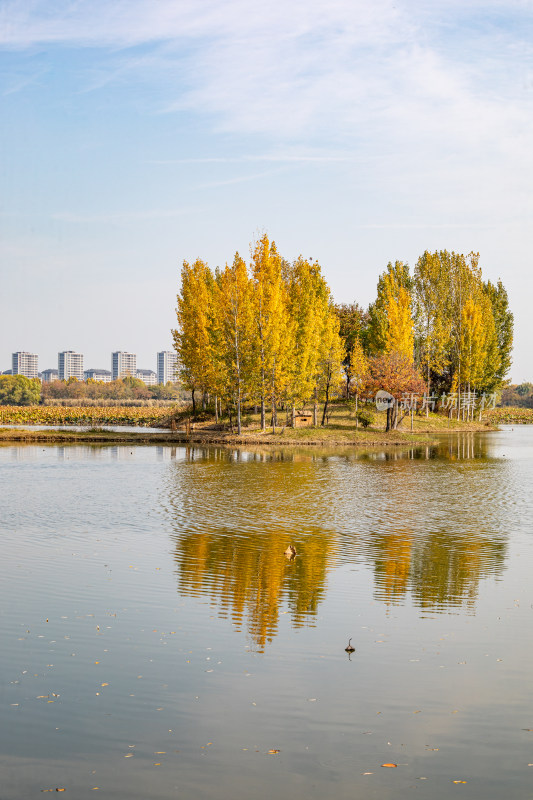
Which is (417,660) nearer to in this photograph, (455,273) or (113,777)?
(113,777)

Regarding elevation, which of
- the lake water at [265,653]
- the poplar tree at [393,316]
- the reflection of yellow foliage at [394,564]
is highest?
the poplar tree at [393,316]

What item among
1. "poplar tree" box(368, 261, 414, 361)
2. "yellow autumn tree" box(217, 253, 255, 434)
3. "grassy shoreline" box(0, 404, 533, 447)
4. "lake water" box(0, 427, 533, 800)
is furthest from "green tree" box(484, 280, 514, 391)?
"lake water" box(0, 427, 533, 800)

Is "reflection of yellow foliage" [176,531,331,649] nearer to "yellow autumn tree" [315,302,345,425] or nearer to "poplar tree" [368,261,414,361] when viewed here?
"yellow autumn tree" [315,302,345,425]

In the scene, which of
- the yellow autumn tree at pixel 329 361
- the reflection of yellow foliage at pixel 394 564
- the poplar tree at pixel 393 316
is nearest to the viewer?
the reflection of yellow foliage at pixel 394 564

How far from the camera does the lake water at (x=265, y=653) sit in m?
6.95

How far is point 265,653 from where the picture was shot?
9930 millimetres

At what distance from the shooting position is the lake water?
695 cm

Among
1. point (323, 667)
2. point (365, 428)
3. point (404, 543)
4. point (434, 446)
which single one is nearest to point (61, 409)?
point (365, 428)

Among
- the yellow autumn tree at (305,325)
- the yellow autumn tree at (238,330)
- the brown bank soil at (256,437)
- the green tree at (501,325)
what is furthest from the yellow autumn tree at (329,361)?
the green tree at (501,325)

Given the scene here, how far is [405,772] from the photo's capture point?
6.89m

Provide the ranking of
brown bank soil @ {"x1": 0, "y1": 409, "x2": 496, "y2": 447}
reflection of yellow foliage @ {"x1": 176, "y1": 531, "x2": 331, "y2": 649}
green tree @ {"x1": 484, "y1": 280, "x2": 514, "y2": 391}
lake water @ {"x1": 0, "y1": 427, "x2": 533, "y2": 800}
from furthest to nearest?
1. green tree @ {"x1": 484, "y1": 280, "x2": 514, "y2": 391}
2. brown bank soil @ {"x1": 0, "y1": 409, "x2": 496, "y2": 447}
3. reflection of yellow foliage @ {"x1": 176, "y1": 531, "x2": 331, "y2": 649}
4. lake water @ {"x1": 0, "y1": 427, "x2": 533, "y2": 800}

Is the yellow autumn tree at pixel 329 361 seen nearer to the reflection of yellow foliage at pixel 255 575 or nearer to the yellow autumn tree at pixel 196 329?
the yellow autumn tree at pixel 196 329

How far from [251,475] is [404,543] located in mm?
15251

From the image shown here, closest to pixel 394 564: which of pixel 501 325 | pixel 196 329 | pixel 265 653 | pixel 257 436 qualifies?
pixel 265 653
